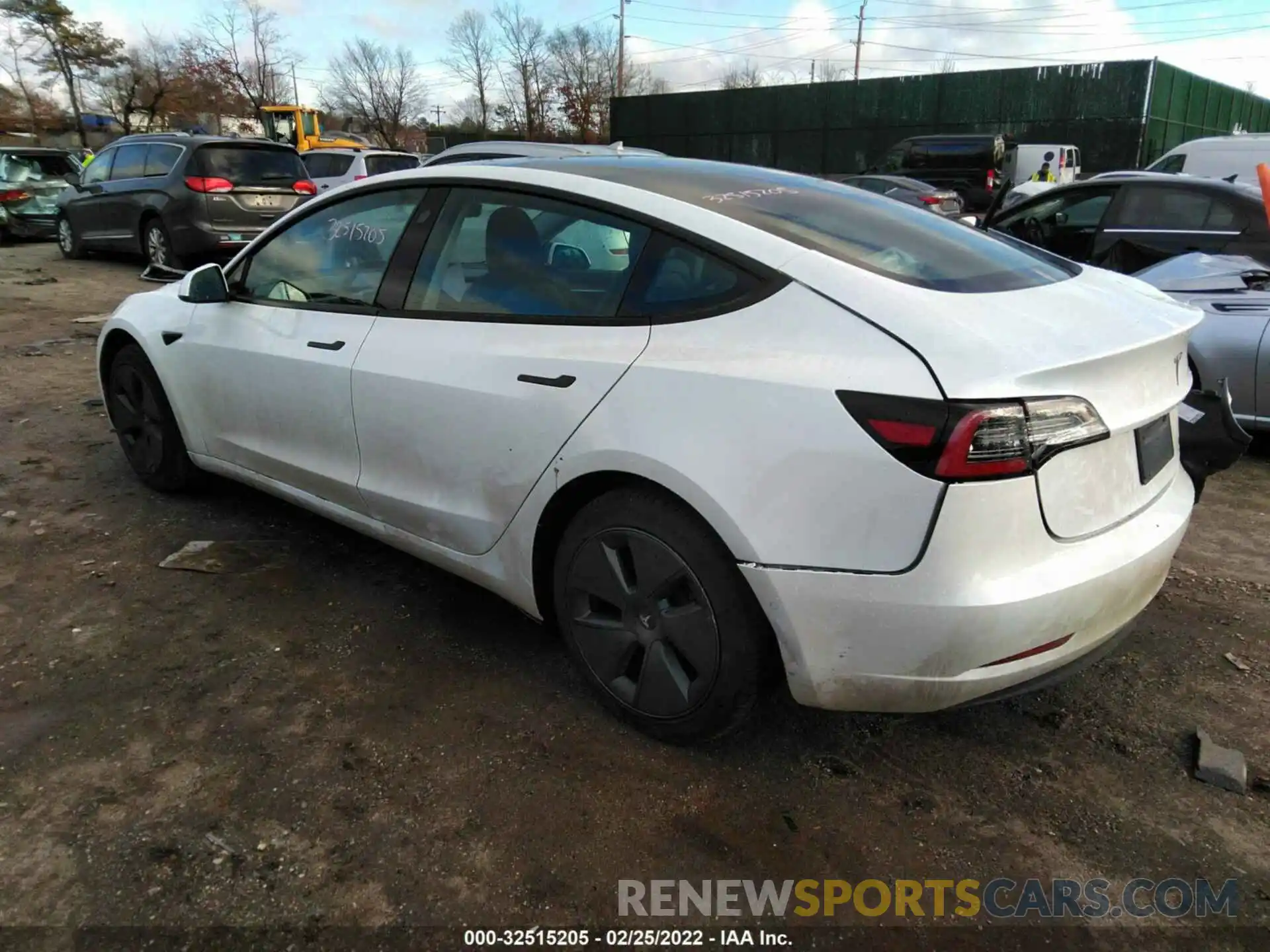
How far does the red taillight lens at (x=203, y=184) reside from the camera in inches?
415

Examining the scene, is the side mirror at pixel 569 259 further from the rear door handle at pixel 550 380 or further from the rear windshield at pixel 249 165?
the rear windshield at pixel 249 165

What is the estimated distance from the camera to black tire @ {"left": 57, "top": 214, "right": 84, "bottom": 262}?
12914mm

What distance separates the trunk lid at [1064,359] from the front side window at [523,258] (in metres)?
0.56

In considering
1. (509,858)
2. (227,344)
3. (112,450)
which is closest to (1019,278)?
(509,858)

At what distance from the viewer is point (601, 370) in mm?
2355

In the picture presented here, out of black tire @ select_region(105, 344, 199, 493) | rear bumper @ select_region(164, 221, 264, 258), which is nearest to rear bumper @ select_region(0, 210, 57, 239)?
rear bumper @ select_region(164, 221, 264, 258)

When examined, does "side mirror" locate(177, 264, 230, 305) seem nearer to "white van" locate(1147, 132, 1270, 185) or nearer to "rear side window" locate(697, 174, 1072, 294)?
"rear side window" locate(697, 174, 1072, 294)

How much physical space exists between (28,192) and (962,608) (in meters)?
18.2

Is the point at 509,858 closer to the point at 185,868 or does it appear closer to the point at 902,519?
the point at 185,868

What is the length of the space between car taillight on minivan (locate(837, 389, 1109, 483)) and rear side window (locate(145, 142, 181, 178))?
1130 centimetres

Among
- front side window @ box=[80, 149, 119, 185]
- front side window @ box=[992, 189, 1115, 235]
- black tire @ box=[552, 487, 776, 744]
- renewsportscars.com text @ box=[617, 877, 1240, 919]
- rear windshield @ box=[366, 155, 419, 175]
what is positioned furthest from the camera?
rear windshield @ box=[366, 155, 419, 175]

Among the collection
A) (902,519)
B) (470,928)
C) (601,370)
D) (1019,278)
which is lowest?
(470,928)

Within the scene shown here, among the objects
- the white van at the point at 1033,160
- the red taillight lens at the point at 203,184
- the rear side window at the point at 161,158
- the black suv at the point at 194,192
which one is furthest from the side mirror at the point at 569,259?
the white van at the point at 1033,160

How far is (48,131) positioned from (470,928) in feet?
165
